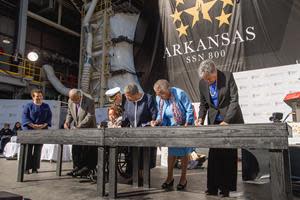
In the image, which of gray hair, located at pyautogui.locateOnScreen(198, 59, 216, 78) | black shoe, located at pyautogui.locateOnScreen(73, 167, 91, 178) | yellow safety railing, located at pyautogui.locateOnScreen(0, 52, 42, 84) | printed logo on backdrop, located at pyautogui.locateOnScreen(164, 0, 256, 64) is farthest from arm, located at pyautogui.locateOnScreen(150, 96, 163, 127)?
yellow safety railing, located at pyautogui.locateOnScreen(0, 52, 42, 84)

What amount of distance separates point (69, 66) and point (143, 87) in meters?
8.65

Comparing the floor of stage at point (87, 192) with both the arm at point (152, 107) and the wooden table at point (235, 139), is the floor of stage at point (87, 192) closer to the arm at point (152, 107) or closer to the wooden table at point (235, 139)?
the wooden table at point (235, 139)

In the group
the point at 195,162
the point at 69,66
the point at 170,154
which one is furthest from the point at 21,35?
the point at 170,154

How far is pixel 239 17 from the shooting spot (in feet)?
24.6

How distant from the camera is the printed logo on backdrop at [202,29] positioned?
7.61m

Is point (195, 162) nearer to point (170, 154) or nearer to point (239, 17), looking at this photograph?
point (170, 154)

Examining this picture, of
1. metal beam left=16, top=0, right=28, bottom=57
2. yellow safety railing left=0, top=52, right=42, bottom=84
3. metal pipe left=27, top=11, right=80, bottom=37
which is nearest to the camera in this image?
yellow safety railing left=0, top=52, right=42, bottom=84

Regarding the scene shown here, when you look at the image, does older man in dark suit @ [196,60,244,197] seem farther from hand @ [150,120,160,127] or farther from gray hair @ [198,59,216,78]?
hand @ [150,120,160,127]

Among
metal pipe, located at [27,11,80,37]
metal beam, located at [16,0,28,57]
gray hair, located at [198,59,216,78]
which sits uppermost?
metal pipe, located at [27,11,80,37]

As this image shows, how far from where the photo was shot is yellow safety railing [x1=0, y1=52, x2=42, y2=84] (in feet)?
39.7

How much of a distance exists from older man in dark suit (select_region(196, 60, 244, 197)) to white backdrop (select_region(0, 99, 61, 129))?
29.5 feet

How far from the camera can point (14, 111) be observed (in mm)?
10781

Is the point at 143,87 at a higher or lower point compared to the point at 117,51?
lower

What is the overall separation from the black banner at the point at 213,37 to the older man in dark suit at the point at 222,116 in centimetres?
460
